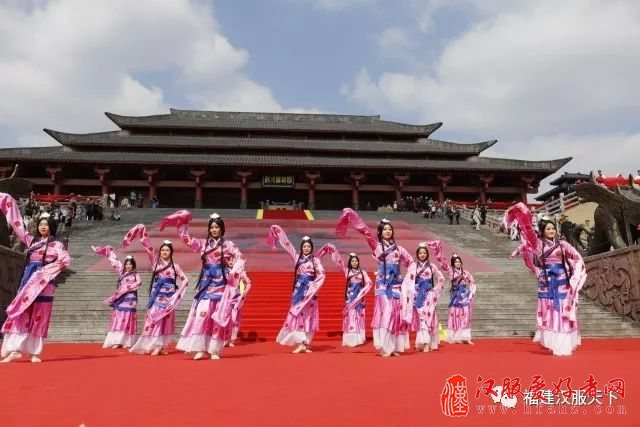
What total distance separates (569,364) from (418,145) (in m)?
29.6

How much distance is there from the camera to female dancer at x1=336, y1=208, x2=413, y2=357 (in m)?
5.88

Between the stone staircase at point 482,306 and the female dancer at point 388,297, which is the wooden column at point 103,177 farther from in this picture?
the female dancer at point 388,297

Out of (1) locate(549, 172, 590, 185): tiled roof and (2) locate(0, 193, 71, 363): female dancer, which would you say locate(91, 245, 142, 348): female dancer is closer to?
(2) locate(0, 193, 71, 363): female dancer

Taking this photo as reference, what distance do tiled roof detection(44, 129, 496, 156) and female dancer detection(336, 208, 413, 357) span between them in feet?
82.6

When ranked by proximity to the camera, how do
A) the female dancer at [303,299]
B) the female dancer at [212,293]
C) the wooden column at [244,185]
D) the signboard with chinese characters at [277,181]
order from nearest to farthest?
the female dancer at [212,293] → the female dancer at [303,299] → the wooden column at [244,185] → the signboard with chinese characters at [277,181]

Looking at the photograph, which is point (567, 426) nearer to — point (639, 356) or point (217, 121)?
point (639, 356)

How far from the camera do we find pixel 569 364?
186 inches

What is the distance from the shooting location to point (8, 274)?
846cm

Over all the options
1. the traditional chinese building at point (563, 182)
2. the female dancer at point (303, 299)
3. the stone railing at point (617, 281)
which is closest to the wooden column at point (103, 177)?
the female dancer at point (303, 299)

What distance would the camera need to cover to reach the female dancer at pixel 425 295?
6.75 meters

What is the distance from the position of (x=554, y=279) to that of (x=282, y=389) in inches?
170

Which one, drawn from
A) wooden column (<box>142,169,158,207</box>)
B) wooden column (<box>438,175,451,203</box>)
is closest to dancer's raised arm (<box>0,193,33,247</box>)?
wooden column (<box>142,169,158,207</box>)

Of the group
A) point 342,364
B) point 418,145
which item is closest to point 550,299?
point 342,364

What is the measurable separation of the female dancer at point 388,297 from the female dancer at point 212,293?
1747 mm
